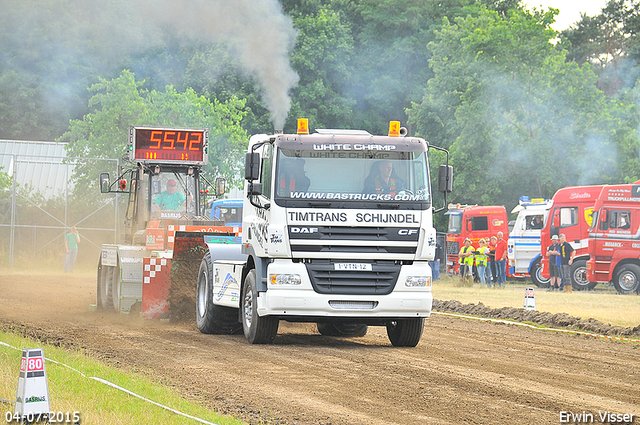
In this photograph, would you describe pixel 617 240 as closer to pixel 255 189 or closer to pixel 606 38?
pixel 255 189

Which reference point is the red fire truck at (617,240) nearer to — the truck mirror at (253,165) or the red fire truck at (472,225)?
the red fire truck at (472,225)

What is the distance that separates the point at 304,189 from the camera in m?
12.2

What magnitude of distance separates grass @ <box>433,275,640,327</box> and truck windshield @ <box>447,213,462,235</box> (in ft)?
30.5

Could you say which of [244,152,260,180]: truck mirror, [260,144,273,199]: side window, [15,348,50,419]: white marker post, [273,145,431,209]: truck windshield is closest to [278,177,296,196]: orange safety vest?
[273,145,431,209]: truck windshield

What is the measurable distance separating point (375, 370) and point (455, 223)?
3140 centimetres

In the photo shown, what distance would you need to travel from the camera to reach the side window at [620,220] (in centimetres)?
3003

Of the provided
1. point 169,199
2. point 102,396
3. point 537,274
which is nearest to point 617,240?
point 537,274

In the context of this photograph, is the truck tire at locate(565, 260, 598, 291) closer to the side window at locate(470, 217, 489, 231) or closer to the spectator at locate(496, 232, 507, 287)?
the spectator at locate(496, 232, 507, 287)

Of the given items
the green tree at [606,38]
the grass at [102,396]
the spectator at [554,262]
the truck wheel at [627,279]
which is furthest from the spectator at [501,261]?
the green tree at [606,38]

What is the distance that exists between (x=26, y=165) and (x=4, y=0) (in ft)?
61.1

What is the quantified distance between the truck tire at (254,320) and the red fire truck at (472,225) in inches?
1025

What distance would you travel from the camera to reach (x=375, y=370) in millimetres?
10656

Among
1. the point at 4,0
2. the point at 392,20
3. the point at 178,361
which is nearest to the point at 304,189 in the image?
the point at 178,361

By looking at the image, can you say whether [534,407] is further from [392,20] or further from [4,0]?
[392,20]
